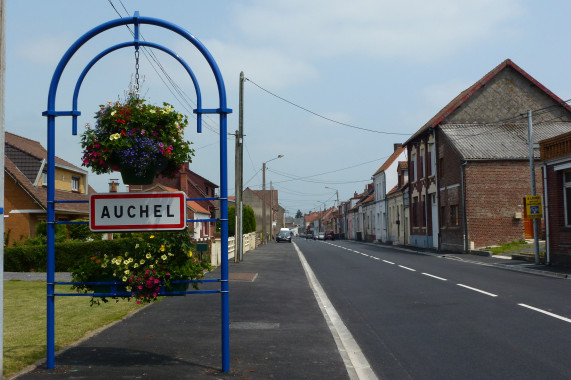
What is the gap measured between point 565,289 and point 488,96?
26.0 m

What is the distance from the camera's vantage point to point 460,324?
9.29m

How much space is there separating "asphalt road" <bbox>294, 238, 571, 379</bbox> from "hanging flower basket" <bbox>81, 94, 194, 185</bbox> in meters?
3.20

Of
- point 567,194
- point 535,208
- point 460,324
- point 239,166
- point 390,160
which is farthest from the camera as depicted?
point 390,160

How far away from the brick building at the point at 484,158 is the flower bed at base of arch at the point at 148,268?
28858 millimetres

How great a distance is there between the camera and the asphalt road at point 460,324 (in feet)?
21.3

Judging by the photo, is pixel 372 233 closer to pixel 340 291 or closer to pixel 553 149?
pixel 553 149

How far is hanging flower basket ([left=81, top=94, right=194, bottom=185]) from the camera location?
6160 mm

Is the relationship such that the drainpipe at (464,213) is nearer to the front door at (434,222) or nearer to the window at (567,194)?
the front door at (434,222)

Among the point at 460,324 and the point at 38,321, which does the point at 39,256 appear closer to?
the point at 38,321

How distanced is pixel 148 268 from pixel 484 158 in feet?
97.7

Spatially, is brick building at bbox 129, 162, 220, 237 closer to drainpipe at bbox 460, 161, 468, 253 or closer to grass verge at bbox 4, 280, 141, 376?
drainpipe at bbox 460, 161, 468, 253

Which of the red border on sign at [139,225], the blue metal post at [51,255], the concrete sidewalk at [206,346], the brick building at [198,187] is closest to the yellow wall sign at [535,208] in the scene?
the concrete sidewalk at [206,346]

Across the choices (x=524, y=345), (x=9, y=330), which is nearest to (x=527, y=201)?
(x=524, y=345)

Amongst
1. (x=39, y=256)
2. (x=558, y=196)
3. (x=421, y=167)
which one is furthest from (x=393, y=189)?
(x=39, y=256)
